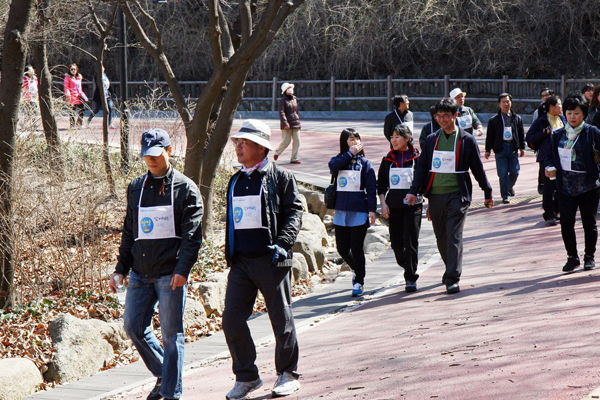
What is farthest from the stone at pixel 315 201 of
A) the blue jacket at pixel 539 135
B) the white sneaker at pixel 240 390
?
the white sneaker at pixel 240 390

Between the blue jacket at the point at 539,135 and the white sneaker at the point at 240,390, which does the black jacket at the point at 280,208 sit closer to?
the white sneaker at the point at 240,390

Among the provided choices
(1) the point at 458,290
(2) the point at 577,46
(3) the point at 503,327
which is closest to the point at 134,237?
(3) the point at 503,327

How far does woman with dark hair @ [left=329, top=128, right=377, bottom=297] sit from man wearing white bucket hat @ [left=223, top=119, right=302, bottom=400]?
3.44 meters

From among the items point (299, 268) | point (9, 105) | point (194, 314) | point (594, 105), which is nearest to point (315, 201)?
point (299, 268)

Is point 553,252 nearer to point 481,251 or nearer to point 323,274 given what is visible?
point 481,251

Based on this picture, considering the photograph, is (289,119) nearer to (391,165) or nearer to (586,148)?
(391,165)

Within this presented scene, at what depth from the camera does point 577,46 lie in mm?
Answer: 32844

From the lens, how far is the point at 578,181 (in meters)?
8.91

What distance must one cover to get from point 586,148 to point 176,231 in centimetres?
517

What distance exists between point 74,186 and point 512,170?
770 cm

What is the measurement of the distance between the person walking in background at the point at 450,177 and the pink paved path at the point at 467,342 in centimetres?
49

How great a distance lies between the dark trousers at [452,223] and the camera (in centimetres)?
852

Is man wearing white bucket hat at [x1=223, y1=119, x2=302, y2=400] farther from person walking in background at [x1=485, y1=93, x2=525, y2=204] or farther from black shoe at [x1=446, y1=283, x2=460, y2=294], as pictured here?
person walking in background at [x1=485, y1=93, x2=525, y2=204]

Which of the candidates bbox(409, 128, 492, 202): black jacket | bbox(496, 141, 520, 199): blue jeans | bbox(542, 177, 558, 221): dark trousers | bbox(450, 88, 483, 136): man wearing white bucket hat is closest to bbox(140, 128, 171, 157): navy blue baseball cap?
bbox(409, 128, 492, 202): black jacket
